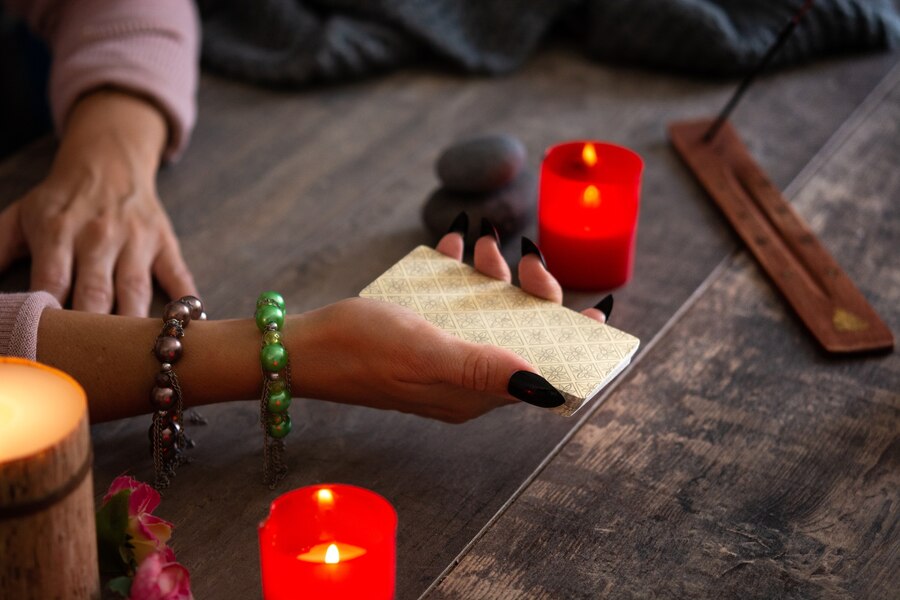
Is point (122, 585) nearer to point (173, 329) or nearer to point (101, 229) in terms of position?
point (173, 329)

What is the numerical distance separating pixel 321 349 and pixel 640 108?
35.0 inches

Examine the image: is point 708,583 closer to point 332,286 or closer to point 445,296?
point 445,296

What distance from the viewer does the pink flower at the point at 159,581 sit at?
730 mm

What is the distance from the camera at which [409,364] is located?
35.8 inches

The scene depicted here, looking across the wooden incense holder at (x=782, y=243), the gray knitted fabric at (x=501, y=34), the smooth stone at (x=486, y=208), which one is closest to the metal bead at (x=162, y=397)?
the smooth stone at (x=486, y=208)

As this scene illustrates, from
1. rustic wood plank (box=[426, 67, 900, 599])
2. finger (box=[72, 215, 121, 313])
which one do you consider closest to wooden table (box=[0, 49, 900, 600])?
rustic wood plank (box=[426, 67, 900, 599])

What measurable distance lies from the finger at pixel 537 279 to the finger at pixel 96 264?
48cm

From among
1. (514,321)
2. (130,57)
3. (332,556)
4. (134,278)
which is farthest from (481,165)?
(332,556)

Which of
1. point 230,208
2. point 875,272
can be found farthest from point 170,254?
point 875,272

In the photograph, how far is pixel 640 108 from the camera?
1650 mm

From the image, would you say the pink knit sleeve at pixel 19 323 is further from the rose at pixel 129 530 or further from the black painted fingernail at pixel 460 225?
the black painted fingernail at pixel 460 225

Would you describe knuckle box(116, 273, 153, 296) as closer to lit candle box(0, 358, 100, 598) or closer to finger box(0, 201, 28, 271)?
finger box(0, 201, 28, 271)

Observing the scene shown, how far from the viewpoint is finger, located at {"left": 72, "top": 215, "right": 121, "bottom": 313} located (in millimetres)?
1145

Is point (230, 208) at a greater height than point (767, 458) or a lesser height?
lesser
